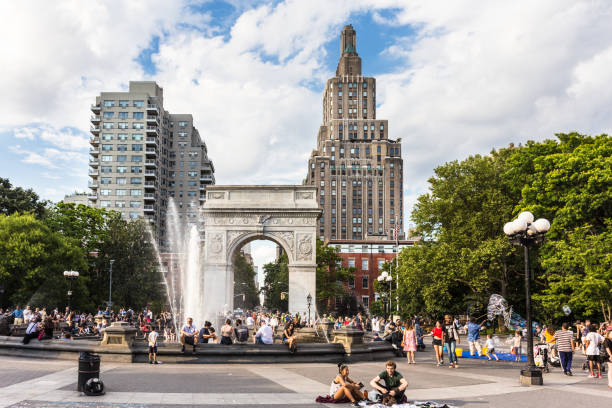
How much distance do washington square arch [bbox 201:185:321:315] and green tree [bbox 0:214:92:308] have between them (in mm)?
12403

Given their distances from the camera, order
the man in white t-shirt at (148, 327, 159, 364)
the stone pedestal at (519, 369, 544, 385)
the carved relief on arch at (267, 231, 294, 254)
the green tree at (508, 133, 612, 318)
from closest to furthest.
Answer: the stone pedestal at (519, 369, 544, 385)
the man in white t-shirt at (148, 327, 159, 364)
the green tree at (508, 133, 612, 318)
the carved relief on arch at (267, 231, 294, 254)

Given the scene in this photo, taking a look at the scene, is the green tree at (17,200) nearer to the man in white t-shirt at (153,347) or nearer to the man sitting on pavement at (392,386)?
the man in white t-shirt at (153,347)

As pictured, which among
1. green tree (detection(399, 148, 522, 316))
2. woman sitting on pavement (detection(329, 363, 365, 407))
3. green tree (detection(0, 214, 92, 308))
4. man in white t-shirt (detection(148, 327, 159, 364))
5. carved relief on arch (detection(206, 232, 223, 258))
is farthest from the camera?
carved relief on arch (detection(206, 232, 223, 258))

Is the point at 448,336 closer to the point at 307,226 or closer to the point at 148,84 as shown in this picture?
the point at 307,226

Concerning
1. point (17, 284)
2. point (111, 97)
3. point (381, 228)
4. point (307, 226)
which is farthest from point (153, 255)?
point (381, 228)

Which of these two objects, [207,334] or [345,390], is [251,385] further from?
[207,334]

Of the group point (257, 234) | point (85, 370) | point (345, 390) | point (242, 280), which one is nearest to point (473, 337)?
point (345, 390)

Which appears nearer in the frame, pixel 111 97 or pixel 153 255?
pixel 153 255

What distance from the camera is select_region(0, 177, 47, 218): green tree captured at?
50.6 metres

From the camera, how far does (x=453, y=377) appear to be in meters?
15.5

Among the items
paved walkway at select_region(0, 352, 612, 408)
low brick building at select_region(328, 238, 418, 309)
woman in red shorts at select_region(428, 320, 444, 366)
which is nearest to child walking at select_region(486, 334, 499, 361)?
paved walkway at select_region(0, 352, 612, 408)

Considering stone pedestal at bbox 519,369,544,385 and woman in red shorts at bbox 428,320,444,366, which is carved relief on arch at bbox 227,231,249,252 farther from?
stone pedestal at bbox 519,369,544,385

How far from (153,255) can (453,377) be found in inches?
1963

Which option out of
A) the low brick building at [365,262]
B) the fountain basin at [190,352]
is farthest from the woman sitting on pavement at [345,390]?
the low brick building at [365,262]
